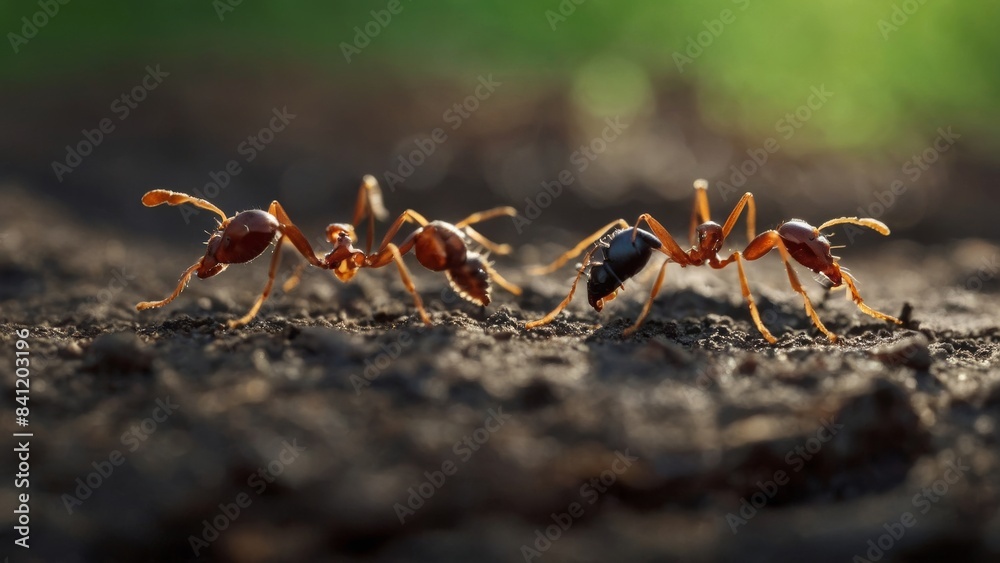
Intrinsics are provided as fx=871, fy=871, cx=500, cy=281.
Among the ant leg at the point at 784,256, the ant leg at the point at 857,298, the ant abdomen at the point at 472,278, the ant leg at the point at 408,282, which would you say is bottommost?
the ant leg at the point at 408,282

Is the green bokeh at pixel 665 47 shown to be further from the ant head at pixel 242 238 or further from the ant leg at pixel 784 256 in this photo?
the ant head at pixel 242 238

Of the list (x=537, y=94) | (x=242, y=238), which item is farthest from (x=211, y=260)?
(x=537, y=94)

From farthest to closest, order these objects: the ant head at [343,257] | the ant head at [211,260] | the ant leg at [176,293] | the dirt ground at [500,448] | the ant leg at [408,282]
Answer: the ant head at [343,257], the ant leg at [176,293], the ant head at [211,260], the ant leg at [408,282], the dirt ground at [500,448]

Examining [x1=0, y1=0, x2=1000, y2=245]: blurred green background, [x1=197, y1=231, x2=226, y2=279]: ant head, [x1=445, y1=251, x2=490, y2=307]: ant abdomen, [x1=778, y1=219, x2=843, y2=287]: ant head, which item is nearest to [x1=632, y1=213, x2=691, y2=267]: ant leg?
[x1=778, y1=219, x2=843, y2=287]: ant head

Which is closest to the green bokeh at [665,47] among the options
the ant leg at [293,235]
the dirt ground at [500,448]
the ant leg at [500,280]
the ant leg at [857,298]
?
the ant leg at [857,298]

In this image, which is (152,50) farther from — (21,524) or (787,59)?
(21,524)

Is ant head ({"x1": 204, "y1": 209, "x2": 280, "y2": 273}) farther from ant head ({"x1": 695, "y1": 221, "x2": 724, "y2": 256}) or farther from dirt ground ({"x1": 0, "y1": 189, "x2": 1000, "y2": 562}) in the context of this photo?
ant head ({"x1": 695, "y1": 221, "x2": 724, "y2": 256})
